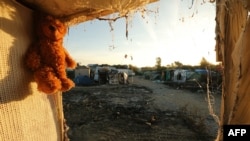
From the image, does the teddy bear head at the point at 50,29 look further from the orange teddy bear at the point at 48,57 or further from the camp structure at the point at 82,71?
the camp structure at the point at 82,71

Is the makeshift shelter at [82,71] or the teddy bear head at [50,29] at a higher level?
the teddy bear head at [50,29]

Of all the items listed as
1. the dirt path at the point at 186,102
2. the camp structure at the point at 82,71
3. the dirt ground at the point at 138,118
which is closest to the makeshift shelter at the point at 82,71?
the camp structure at the point at 82,71

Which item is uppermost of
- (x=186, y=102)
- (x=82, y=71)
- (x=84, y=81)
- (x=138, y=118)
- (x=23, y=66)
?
(x=23, y=66)

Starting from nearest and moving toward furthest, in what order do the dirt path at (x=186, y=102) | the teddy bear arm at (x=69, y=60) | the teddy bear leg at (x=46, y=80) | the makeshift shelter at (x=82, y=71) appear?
1. the teddy bear leg at (x=46, y=80)
2. the teddy bear arm at (x=69, y=60)
3. the dirt path at (x=186, y=102)
4. the makeshift shelter at (x=82, y=71)

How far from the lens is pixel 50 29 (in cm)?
197

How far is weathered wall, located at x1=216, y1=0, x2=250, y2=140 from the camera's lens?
1.60 meters

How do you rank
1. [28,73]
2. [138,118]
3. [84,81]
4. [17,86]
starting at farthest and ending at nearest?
[84,81]
[138,118]
[28,73]
[17,86]

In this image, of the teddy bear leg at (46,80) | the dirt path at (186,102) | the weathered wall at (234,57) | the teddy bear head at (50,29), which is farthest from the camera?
the dirt path at (186,102)

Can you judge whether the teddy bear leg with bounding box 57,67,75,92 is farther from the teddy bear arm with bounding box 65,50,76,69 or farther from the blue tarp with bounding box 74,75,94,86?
the blue tarp with bounding box 74,75,94,86

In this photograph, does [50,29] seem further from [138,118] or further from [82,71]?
[82,71]

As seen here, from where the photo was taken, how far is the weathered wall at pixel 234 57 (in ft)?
5.25

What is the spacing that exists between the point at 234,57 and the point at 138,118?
44.6ft

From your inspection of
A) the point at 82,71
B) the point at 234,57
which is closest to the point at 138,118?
the point at 234,57

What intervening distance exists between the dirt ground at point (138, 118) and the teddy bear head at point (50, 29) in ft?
34.1
